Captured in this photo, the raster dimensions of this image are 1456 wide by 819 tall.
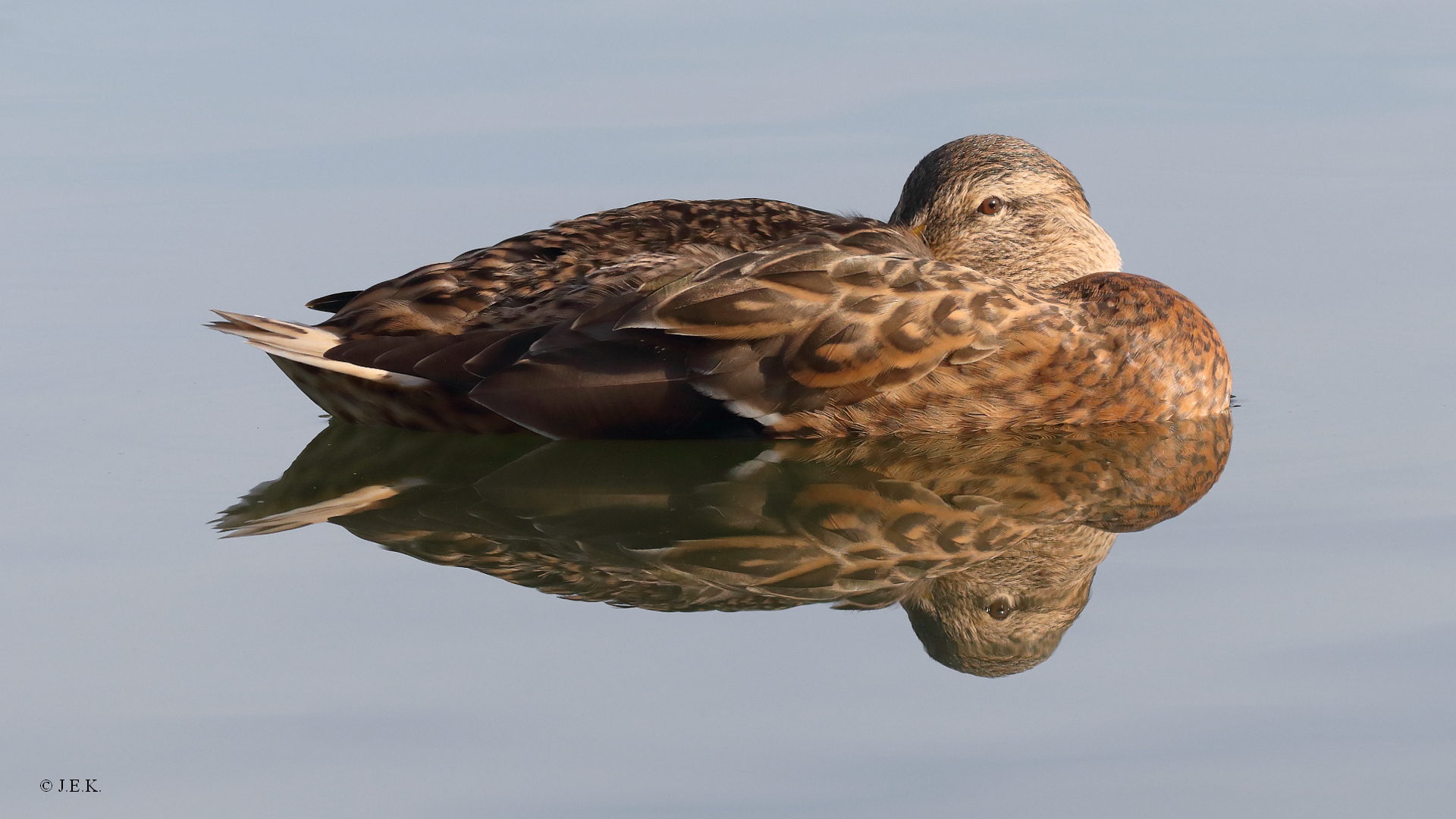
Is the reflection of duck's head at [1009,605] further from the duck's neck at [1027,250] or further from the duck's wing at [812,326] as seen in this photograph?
the duck's neck at [1027,250]

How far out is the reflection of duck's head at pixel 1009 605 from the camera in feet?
21.5

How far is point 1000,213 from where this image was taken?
9672mm

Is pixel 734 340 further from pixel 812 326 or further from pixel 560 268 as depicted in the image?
pixel 560 268

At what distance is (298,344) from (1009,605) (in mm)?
3590

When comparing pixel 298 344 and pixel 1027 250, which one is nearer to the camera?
pixel 298 344

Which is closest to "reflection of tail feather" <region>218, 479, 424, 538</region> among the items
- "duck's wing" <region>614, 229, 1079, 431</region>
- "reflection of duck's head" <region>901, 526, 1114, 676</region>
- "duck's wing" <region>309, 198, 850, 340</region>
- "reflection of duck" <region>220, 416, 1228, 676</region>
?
"reflection of duck" <region>220, 416, 1228, 676</region>

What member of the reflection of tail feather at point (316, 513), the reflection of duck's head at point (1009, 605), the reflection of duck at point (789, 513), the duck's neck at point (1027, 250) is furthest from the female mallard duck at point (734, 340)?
the reflection of duck's head at point (1009, 605)

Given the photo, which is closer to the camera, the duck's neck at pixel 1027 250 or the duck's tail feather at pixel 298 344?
the duck's tail feather at pixel 298 344

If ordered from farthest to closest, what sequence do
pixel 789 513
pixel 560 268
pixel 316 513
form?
1. pixel 560 268
2. pixel 316 513
3. pixel 789 513

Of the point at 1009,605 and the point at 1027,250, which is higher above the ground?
the point at 1027,250

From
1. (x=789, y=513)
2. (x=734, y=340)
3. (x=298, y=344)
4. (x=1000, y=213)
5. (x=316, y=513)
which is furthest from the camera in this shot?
(x=1000, y=213)

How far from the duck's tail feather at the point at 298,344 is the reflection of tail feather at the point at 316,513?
0.63 meters

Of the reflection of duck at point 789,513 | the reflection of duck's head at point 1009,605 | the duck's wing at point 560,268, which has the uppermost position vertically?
the duck's wing at point 560,268

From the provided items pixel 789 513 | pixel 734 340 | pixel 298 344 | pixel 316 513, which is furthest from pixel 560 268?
pixel 789 513
